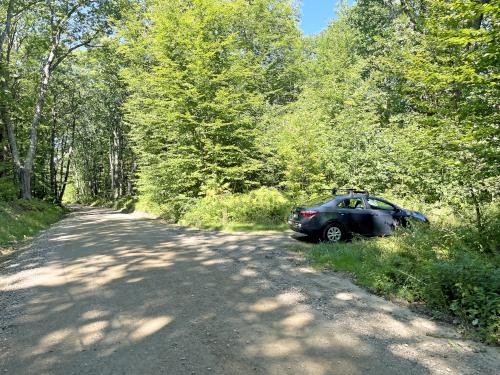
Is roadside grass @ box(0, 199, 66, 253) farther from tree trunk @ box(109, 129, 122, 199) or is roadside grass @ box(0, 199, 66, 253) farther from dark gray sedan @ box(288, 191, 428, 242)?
tree trunk @ box(109, 129, 122, 199)

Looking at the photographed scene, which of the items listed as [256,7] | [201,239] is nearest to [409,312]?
[201,239]

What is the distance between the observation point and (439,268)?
5844 mm

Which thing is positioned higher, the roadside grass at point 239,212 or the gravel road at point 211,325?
the roadside grass at point 239,212

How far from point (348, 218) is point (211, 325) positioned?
703 cm

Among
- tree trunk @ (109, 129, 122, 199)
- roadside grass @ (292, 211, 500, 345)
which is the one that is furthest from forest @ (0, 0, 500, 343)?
tree trunk @ (109, 129, 122, 199)

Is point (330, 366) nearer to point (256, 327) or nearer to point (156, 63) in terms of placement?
point (256, 327)

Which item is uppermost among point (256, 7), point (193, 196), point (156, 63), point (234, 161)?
→ point (256, 7)

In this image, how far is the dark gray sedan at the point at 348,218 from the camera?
1085cm

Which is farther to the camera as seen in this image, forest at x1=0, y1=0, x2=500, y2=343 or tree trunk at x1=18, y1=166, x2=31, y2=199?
tree trunk at x1=18, y1=166, x2=31, y2=199

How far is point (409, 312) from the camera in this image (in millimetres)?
5715

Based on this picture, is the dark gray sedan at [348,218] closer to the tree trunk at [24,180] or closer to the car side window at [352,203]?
the car side window at [352,203]

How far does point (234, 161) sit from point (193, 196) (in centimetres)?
285

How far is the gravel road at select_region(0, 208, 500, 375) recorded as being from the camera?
13.2 feet

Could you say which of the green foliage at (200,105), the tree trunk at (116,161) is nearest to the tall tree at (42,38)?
the green foliage at (200,105)
